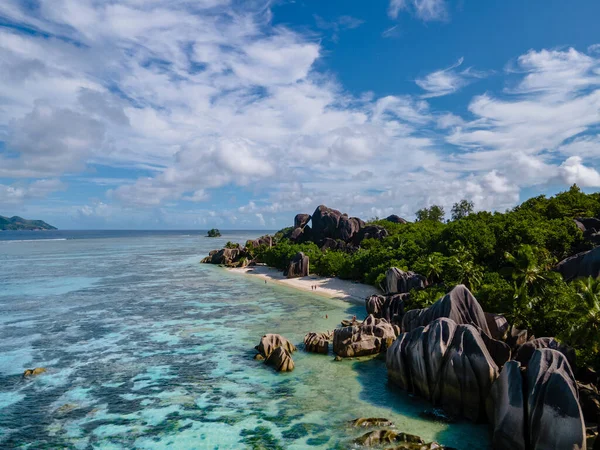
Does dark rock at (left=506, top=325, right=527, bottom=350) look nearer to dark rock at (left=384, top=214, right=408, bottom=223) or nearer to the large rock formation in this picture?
the large rock formation


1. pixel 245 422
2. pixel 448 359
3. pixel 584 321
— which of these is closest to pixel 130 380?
pixel 245 422

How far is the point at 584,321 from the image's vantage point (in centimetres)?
1719

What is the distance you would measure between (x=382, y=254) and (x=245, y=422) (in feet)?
112

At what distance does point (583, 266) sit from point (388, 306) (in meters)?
13.9

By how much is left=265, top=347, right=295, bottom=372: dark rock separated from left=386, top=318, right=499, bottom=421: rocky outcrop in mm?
6692

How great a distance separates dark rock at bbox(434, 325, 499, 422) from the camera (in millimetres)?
17094

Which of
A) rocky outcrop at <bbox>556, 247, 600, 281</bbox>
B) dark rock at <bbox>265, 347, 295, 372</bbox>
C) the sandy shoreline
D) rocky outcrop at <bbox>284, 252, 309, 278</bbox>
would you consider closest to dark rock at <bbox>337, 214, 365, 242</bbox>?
the sandy shoreline

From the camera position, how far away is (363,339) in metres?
26.1

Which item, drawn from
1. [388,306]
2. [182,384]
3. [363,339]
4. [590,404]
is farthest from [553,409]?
[388,306]

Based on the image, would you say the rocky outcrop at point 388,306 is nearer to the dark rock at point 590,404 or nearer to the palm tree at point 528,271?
the palm tree at point 528,271

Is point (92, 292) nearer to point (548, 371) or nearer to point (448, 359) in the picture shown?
point (448, 359)

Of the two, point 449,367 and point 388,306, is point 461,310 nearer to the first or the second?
point 449,367

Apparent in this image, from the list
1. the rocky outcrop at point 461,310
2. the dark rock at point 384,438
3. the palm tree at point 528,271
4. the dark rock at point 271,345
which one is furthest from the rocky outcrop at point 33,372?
the palm tree at point 528,271

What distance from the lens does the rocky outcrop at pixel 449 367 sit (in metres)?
17.2
